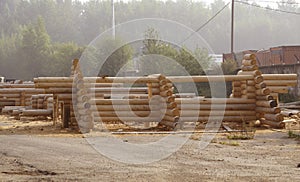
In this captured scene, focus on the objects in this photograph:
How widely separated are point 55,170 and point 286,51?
40.7 metres

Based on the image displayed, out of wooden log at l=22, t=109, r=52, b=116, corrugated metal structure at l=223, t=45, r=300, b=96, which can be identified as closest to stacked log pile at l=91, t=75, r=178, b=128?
wooden log at l=22, t=109, r=52, b=116

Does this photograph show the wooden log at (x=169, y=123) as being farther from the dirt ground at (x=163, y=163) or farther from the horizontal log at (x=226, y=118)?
the dirt ground at (x=163, y=163)

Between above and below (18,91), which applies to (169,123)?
below

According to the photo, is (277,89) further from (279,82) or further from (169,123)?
(169,123)

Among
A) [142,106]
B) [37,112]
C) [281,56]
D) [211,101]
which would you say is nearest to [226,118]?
[211,101]

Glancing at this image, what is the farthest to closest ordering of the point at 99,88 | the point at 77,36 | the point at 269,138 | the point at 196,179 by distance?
the point at 77,36
the point at 99,88
the point at 269,138
the point at 196,179

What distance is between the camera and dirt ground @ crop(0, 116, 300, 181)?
8828mm

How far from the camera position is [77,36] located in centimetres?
12238

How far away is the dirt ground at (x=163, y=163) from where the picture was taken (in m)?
A: 8.83

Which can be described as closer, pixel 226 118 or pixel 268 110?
pixel 268 110

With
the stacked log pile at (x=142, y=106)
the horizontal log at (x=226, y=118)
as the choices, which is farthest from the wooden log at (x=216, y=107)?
the stacked log pile at (x=142, y=106)

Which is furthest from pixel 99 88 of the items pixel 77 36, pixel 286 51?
pixel 77 36

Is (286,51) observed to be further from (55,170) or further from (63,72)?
(55,170)

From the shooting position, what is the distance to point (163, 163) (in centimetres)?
1030
